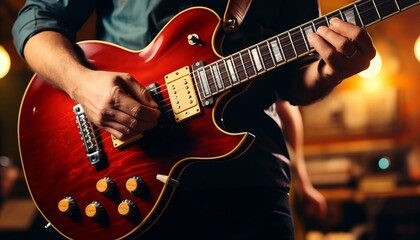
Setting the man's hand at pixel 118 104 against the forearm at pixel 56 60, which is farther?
the forearm at pixel 56 60

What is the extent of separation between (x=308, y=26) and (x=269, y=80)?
24cm

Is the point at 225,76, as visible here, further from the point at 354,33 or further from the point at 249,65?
the point at 354,33

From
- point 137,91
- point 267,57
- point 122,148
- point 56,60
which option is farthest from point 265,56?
point 56,60

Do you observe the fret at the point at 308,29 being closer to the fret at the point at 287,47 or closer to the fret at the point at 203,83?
the fret at the point at 287,47

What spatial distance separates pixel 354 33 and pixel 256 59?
24 cm

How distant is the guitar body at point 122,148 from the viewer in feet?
4.05

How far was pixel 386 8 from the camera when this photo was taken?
3.70 ft

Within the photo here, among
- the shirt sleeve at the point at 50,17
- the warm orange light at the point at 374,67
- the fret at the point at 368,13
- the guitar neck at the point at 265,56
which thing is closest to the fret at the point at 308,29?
the guitar neck at the point at 265,56

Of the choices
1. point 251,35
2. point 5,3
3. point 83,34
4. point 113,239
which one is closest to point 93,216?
point 113,239

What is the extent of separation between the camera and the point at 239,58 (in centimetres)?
125

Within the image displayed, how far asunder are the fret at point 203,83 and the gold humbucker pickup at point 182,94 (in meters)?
0.02

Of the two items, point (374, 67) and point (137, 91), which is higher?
point (374, 67)

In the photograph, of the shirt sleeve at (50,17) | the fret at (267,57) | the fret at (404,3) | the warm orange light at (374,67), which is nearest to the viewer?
the fret at (404,3)

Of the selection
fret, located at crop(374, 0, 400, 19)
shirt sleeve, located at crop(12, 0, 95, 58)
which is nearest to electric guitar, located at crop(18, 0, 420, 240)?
fret, located at crop(374, 0, 400, 19)
